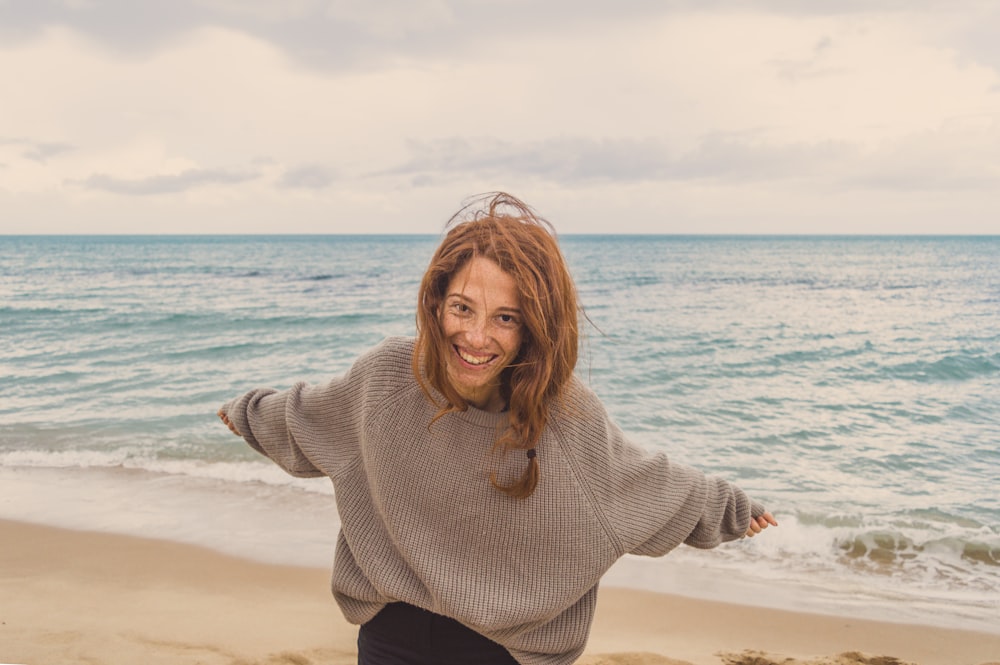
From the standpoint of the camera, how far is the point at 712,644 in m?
4.16

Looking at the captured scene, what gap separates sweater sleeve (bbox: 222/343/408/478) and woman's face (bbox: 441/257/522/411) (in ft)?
0.83

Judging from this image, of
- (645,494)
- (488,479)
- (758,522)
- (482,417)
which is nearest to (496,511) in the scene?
(488,479)

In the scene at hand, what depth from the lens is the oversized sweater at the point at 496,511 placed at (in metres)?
1.86

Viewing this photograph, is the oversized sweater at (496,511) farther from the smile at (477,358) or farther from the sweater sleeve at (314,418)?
the smile at (477,358)

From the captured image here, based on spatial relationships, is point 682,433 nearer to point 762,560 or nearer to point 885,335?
point 762,560

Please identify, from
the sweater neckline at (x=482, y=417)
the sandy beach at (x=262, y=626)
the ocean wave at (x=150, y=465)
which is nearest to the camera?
the sweater neckline at (x=482, y=417)

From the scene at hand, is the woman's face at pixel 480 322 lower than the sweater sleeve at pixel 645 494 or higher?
higher

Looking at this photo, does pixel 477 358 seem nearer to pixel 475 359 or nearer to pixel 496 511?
pixel 475 359

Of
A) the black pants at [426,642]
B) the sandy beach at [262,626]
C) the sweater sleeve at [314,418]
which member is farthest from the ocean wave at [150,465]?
the black pants at [426,642]

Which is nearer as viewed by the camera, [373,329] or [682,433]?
[682,433]

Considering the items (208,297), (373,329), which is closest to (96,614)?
(373,329)

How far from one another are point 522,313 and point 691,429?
738 centimetres

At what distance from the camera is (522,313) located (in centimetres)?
169

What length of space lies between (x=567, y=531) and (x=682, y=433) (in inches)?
272
